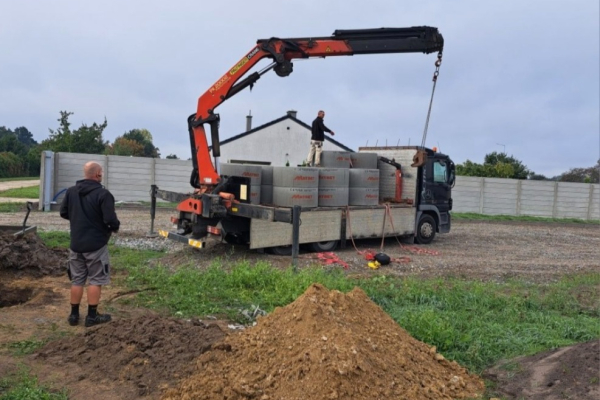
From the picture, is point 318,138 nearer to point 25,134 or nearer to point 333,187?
point 333,187

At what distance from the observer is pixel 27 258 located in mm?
8969

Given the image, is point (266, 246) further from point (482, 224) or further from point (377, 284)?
point (482, 224)

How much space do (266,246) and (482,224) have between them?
48.7ft

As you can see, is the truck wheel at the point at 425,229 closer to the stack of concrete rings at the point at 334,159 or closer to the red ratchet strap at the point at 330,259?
the stack of concrete rings at the point at 334,159

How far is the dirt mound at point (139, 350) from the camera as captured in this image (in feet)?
16.0

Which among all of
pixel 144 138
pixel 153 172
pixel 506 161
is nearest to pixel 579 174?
pixel 506 161

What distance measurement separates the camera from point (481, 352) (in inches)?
238

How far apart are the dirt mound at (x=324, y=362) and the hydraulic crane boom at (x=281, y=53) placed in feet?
23.9

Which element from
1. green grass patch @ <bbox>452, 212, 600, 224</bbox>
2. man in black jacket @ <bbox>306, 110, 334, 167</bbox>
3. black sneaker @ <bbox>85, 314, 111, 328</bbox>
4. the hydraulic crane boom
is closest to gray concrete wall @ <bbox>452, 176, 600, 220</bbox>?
green grass patch @ <bbox>452, 212, 600, 224</bbox>

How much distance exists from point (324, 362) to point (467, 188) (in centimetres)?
2642

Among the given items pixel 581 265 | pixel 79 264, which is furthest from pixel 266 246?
pixel 581 265

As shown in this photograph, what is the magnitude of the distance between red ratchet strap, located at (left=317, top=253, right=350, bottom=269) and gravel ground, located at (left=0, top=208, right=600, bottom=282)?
0.45 feet

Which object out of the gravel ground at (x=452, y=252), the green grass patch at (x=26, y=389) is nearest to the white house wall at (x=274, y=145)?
the gravel ground at (x=452, y=252)

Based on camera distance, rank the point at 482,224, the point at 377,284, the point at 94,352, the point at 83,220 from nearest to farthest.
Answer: the point at 94,352, the point at 83,220, the point at 377,284, the point at 482,224
